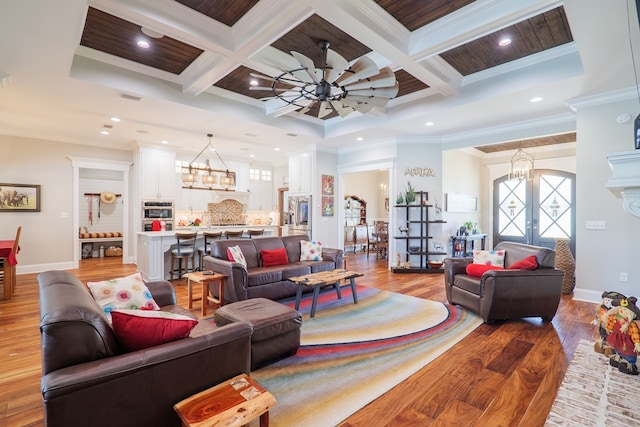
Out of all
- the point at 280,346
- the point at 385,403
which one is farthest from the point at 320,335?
the point at 385,403

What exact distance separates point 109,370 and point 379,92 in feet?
10.2

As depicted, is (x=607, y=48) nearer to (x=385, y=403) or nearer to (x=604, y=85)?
(x=604, y=85)

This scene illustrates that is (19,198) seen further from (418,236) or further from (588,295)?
(588,295)

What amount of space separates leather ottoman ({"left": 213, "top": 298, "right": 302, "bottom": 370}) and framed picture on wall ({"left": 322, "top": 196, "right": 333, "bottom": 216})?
5.04 m

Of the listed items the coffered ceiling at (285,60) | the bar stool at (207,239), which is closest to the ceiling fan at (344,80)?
the coffered ceiling at (285,60)

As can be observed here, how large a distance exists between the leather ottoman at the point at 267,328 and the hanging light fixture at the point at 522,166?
6348 mm

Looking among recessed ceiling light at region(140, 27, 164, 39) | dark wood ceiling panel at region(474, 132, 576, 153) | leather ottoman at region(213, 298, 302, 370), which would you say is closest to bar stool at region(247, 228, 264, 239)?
leather ottoman at region(213, 298, 302, 370)

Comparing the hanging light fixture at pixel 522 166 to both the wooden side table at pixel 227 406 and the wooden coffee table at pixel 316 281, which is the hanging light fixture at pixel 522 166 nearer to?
the wooden coffee table at pixel 316 281

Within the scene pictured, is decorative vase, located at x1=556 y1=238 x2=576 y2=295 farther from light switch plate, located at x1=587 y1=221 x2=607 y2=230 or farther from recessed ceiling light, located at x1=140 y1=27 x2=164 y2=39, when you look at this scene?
recessed ceiling light, located at x1=140 y1=27 x2=164 y2=39

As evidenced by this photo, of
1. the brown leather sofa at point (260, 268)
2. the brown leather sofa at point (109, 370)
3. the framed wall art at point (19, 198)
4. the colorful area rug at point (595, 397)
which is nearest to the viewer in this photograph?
the brown leather sofa at point (109, 370)

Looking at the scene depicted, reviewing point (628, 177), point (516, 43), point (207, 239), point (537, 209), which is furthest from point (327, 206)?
point (628, 177)

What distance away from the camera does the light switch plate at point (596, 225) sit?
433 centimetres

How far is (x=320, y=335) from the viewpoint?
3.24m

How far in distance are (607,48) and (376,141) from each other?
4345 mm
